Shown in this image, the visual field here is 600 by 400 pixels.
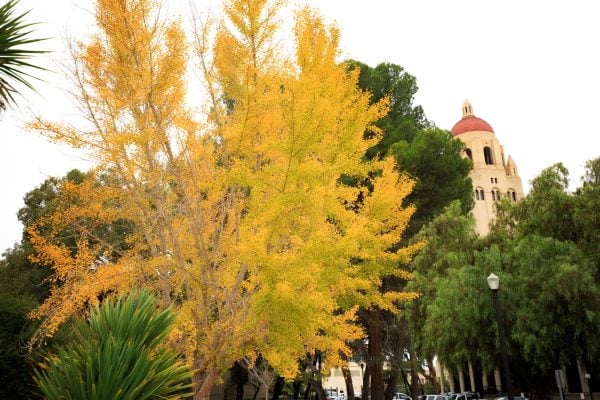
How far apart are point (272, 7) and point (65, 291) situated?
5.77 metres

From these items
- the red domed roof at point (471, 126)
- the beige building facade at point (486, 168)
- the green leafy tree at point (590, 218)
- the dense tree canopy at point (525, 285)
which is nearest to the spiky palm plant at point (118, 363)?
the dense tree canopy at point (525, 285)

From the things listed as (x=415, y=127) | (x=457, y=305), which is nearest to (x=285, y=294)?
(x=457, y=305)

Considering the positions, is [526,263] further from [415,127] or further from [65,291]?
[65,291]

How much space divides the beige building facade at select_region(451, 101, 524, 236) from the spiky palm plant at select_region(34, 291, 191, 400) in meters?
65.4

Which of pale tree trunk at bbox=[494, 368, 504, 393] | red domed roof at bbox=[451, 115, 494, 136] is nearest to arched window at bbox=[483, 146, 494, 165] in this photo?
red domed roof at bbox=[451, 115, 494, 136]

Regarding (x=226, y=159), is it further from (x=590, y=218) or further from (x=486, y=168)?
(x=486, y=168)

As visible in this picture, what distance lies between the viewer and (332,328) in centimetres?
882

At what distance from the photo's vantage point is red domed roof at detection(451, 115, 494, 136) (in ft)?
238

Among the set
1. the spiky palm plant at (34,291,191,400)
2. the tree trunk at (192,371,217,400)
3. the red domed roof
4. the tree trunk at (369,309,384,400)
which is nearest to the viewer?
the spiky palm plant at (34,291,191,400)

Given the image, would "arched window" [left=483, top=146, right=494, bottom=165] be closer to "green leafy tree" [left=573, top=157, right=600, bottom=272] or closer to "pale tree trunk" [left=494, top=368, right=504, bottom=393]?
"pale tree trunk" [left=494, top=368, right=504, bottom=393]

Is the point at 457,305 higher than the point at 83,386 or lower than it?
higher

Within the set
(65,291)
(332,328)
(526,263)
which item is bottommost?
(332,328)

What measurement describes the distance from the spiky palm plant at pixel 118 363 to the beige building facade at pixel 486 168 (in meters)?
65.4

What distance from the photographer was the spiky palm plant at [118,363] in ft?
19.5
